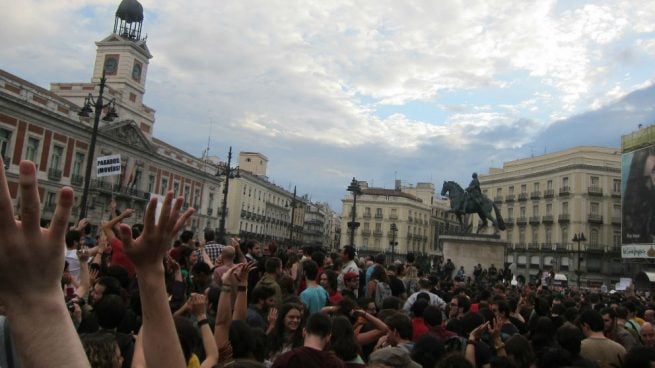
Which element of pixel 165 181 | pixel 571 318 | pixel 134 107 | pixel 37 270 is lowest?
pixel 571 318

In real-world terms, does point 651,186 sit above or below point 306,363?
above

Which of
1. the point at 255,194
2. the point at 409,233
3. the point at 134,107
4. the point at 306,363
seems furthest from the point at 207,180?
the point at 306,363

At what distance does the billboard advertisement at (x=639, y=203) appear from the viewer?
39.1m

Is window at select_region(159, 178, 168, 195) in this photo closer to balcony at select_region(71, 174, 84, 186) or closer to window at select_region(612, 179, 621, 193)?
balcony at select_region(71, 174, 84, 186)

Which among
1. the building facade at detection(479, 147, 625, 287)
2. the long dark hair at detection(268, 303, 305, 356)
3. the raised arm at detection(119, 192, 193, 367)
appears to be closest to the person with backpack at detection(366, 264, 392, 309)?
the long dark hair at detection(268, 303, 305, 356)

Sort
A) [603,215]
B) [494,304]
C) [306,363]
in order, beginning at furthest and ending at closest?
1. [603,215]
2. [494,304]
3. [306,363]

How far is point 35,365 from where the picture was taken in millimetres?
1421

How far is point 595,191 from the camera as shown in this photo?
5962cm

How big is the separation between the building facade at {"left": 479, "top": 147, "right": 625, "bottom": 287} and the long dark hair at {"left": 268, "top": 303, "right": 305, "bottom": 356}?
56.8m

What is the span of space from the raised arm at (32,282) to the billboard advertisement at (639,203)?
1712 inches

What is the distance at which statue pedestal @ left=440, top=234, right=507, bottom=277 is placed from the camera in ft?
85.4

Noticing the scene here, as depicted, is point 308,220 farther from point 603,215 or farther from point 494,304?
point 494,304

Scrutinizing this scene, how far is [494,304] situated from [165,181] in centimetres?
5164

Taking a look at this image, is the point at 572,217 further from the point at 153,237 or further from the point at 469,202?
the point at 153,237
